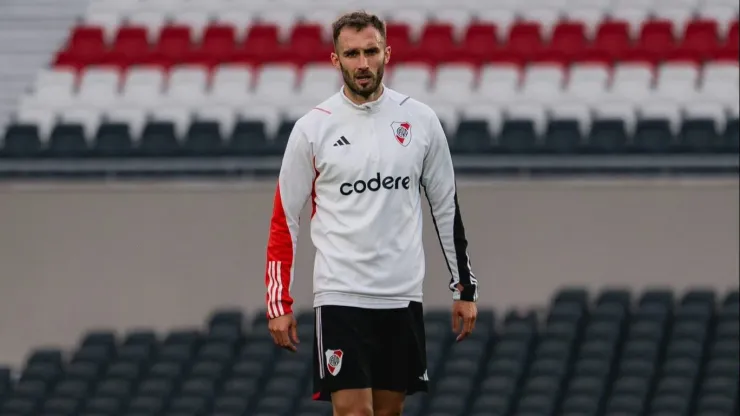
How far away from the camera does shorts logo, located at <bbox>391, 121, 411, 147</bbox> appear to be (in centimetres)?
532

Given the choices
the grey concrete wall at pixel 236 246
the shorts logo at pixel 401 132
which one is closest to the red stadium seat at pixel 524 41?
the grey concrete wall at pixel 236 246

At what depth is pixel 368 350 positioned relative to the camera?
5324 millimetres

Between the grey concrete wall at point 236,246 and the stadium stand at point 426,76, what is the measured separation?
0.44 m

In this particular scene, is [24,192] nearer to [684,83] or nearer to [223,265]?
[223,265]

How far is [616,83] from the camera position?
1386 centimetres

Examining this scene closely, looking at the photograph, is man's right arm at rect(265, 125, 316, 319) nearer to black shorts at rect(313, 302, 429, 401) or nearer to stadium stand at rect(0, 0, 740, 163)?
black shorts at rect(313, 302, 429, 401)

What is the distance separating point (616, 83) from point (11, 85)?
5826 mm

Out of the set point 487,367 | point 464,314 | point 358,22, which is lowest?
point 487,367

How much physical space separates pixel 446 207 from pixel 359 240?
0.36 meters

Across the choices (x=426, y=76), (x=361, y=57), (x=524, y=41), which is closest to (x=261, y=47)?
(x=426, y=76)

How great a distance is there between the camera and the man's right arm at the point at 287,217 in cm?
527

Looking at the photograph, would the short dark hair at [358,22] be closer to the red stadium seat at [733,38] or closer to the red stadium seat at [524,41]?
the red stadium seat at [524,41]

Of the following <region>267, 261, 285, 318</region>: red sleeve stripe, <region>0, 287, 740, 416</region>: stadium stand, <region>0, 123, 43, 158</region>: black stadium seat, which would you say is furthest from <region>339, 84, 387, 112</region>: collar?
<region>0, 123, 43, 158</region>: black stadium seat

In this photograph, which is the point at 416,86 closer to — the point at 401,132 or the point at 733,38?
the point at 733,38
